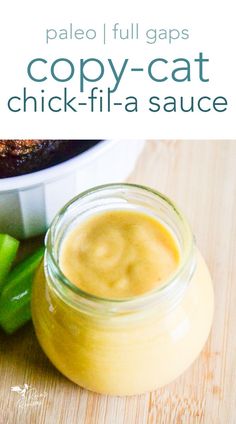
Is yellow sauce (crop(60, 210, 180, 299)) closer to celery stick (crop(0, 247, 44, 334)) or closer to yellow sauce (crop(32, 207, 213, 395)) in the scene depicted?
yellow sauce (crop(32, 207, 213, 395))

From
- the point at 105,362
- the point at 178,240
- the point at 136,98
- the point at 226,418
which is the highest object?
the point at 136,98

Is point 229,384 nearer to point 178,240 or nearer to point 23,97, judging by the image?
point 178,240

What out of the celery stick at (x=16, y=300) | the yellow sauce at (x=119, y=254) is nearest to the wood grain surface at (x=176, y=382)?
the celery stick at (x=16, y=300)

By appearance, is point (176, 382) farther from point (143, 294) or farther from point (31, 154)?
point (31, 154)

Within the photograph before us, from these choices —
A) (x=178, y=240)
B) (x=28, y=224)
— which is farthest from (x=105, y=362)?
(x=28, y=224)

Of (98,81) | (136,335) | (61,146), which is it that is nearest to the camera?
(136,335)

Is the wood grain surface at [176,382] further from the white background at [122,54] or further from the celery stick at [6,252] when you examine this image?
the white background at [122,54]
